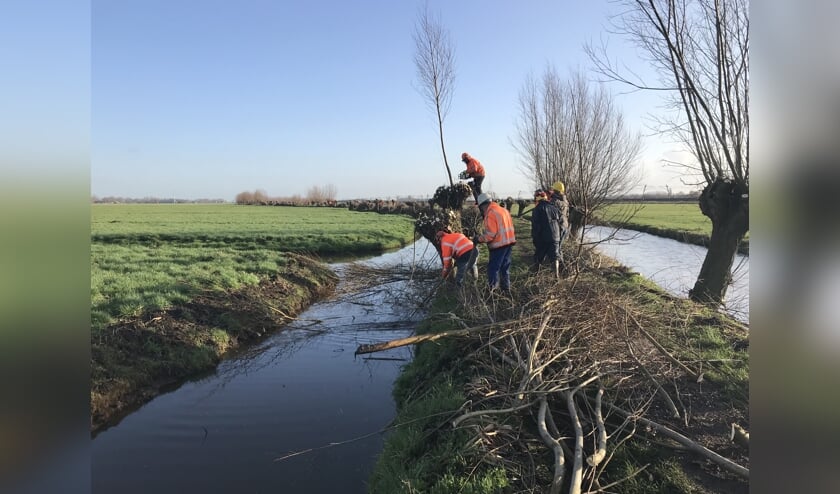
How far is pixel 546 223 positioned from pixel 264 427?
6338mm

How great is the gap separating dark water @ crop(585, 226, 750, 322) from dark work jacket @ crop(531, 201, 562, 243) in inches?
59.3

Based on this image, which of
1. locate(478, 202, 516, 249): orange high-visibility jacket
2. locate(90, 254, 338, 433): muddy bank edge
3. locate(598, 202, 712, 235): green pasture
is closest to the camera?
locate(90, 254, 338, 433): muddy bank edge

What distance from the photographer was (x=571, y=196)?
1686 centimetres

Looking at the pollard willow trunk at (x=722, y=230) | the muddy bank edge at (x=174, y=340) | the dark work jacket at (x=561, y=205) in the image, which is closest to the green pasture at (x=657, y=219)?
the dark work jacket at (x=561, y=205)

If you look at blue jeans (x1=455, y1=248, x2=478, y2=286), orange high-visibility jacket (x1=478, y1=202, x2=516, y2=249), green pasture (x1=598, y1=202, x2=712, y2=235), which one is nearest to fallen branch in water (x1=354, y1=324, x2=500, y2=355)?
blue jeans (x1=455, y1=248, x2=478, y2=286)

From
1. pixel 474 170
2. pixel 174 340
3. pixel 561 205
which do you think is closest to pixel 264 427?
pixel 174 340

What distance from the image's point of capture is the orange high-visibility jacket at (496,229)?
7.99 meters

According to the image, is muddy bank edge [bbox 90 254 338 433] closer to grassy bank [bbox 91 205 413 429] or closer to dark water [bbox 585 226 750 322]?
grassy bank [bbox 91 205 413 429]

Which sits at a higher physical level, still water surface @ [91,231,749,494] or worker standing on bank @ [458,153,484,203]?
worker standing on bank @ [458,153,484,203]

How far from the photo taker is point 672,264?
17484mm

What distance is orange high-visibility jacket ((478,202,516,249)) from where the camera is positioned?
7.99 metres

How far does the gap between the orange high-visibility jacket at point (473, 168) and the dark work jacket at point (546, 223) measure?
142 centimetres

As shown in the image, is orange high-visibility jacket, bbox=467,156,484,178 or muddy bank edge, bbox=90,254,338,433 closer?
muddy bank edge, bbox=90,254,338,433

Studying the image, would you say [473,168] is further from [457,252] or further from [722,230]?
[722,230]
